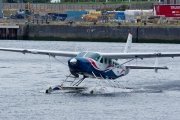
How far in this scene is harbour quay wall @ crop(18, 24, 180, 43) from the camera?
8600 centimetres

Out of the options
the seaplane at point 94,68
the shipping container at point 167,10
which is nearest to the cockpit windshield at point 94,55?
the seaplane at point 94,68

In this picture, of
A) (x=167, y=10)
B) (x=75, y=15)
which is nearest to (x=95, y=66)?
(x=167, y=10)

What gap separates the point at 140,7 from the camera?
133250 mm

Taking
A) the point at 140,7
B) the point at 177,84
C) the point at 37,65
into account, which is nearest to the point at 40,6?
the point at 140,7

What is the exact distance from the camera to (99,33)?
8919cm

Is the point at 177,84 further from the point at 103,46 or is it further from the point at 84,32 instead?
the point at 84,32

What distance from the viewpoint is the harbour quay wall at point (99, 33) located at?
86.0 m

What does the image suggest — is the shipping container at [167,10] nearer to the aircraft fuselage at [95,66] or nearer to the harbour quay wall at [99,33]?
the harbour quay wall at [99,33]

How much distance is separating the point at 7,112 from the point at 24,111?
2.61ft

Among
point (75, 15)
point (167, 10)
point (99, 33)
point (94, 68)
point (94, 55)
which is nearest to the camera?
point (94, 68)

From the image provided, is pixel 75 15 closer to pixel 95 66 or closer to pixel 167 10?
pixel 167 10

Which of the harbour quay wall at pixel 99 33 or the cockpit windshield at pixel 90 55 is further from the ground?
the cockpit windshield at pixel 90 55

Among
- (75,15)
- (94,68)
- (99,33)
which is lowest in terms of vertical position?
(99,33)

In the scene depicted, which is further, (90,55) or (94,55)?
(94,55)
